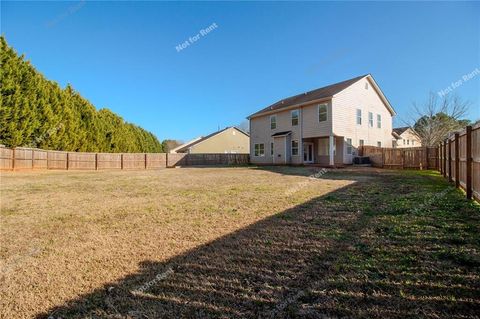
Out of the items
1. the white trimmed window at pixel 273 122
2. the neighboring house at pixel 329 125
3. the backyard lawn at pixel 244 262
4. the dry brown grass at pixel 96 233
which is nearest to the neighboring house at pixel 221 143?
the neighboring house at pixel 329 125

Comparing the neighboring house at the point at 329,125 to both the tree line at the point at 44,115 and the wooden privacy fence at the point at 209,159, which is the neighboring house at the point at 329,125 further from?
the tree line at the point at 44,115

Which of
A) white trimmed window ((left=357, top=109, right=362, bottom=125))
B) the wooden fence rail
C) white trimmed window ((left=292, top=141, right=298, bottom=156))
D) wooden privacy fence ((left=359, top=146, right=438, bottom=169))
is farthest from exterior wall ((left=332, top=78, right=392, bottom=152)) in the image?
white trimmed window ((left=292, top=141, right=298, bottom=156))

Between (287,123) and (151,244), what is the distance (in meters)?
21.3

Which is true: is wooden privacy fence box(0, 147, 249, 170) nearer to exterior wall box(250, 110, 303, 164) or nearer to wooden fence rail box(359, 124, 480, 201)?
exterior wall box(250, 110, 303, 164)

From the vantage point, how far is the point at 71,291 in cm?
258

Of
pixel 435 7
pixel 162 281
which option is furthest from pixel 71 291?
pixel 435 7

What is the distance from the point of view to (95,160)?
933 inches

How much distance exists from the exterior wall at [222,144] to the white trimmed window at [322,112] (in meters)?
20.4

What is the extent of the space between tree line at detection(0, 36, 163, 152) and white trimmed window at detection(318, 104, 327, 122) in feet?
67.0

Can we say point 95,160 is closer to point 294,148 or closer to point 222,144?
point 294,148

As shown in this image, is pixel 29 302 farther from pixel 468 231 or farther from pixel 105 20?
pixel 105 20

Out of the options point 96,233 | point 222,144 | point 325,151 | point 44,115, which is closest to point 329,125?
point 325,151

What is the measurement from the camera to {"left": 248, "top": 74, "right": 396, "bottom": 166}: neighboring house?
66.1ft

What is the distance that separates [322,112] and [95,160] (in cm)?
2015
